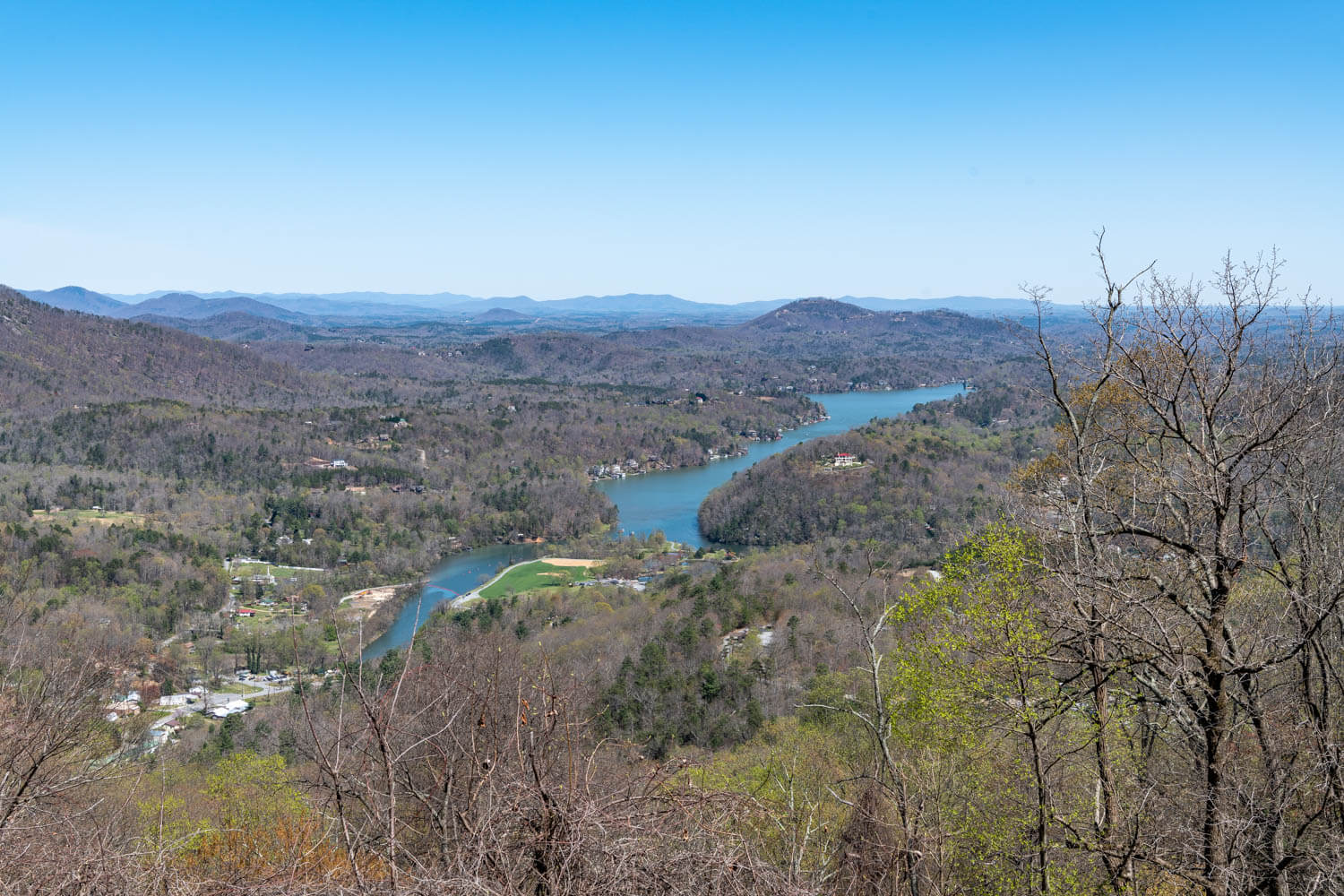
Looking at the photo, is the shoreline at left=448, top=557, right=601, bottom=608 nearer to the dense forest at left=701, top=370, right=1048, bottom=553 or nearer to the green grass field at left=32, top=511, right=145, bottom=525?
the dense forest at left=701, top=370, right=1048, bottom=553

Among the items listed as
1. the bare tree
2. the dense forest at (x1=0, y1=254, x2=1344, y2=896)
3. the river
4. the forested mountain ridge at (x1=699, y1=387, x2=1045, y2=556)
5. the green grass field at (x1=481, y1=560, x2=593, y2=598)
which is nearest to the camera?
the dense forest at (x1=0, y1=254, x2=1344, y2=896)

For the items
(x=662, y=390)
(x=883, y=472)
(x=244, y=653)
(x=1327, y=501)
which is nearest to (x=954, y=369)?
(x=662, y=390)

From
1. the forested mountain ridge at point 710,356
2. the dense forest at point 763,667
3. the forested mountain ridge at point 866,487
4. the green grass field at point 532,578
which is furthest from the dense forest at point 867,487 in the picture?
the forested mountain ridge at point 710,356


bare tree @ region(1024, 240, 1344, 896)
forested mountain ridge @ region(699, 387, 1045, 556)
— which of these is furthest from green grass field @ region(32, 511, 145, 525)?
bare tree @ region(1024, 240, 1344, 896)

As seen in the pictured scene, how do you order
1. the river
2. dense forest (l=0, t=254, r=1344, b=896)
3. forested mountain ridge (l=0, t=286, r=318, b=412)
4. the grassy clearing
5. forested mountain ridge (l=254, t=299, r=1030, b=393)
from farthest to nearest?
forested mountain ridge (l=254, t=299, r=1030, b=393) → forested mountain ridge (l=0, t=286, r=318, b=412) → the grassy clearing → the river → dense forest (l=0, t=254, r=1344, b=896)

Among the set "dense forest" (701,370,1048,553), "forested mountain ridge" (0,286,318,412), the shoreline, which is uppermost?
"forested mountain ridge" (0,286,318,412)

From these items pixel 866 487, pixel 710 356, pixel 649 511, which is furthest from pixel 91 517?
pixel 710 356

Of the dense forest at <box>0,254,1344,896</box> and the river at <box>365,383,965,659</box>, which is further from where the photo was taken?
the river at <box>365,383,965,659</box>
